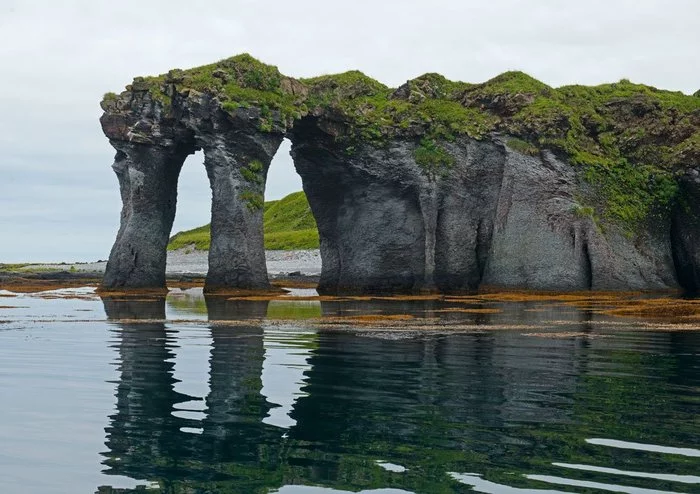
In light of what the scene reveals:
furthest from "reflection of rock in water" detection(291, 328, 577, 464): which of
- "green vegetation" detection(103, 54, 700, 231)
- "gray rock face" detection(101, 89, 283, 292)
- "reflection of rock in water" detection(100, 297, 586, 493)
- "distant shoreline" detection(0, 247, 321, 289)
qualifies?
"distant shoreline" detection(0, 247, 321, 289)

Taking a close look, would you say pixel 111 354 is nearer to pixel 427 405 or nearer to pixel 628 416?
pixel 427 405

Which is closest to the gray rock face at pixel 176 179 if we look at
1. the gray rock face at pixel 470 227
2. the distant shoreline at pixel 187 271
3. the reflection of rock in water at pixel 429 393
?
the gray rock face at pixel 470 227

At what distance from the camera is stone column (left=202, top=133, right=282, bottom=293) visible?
6569cm

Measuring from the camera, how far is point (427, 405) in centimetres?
1741

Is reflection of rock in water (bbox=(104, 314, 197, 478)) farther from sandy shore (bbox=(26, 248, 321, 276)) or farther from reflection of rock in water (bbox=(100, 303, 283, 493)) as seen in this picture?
sandy shore (bbox=(26, 248, 321, 276))

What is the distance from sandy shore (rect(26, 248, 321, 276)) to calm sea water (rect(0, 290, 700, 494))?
80.0 meters

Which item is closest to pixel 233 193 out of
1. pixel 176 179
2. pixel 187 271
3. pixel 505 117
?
pixel 176 179

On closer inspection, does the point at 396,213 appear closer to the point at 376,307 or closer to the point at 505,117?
the point at 505,117

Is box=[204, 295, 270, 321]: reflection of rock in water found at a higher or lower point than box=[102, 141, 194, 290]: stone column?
lower

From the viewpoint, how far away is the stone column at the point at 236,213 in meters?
65.7

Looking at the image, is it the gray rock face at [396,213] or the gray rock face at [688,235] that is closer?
the gray rock face at [396,213]

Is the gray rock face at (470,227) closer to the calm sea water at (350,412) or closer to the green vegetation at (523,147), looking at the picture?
the green vegetation at (523,147)

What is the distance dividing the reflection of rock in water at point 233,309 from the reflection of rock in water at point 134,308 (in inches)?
111

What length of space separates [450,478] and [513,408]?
564 cm
